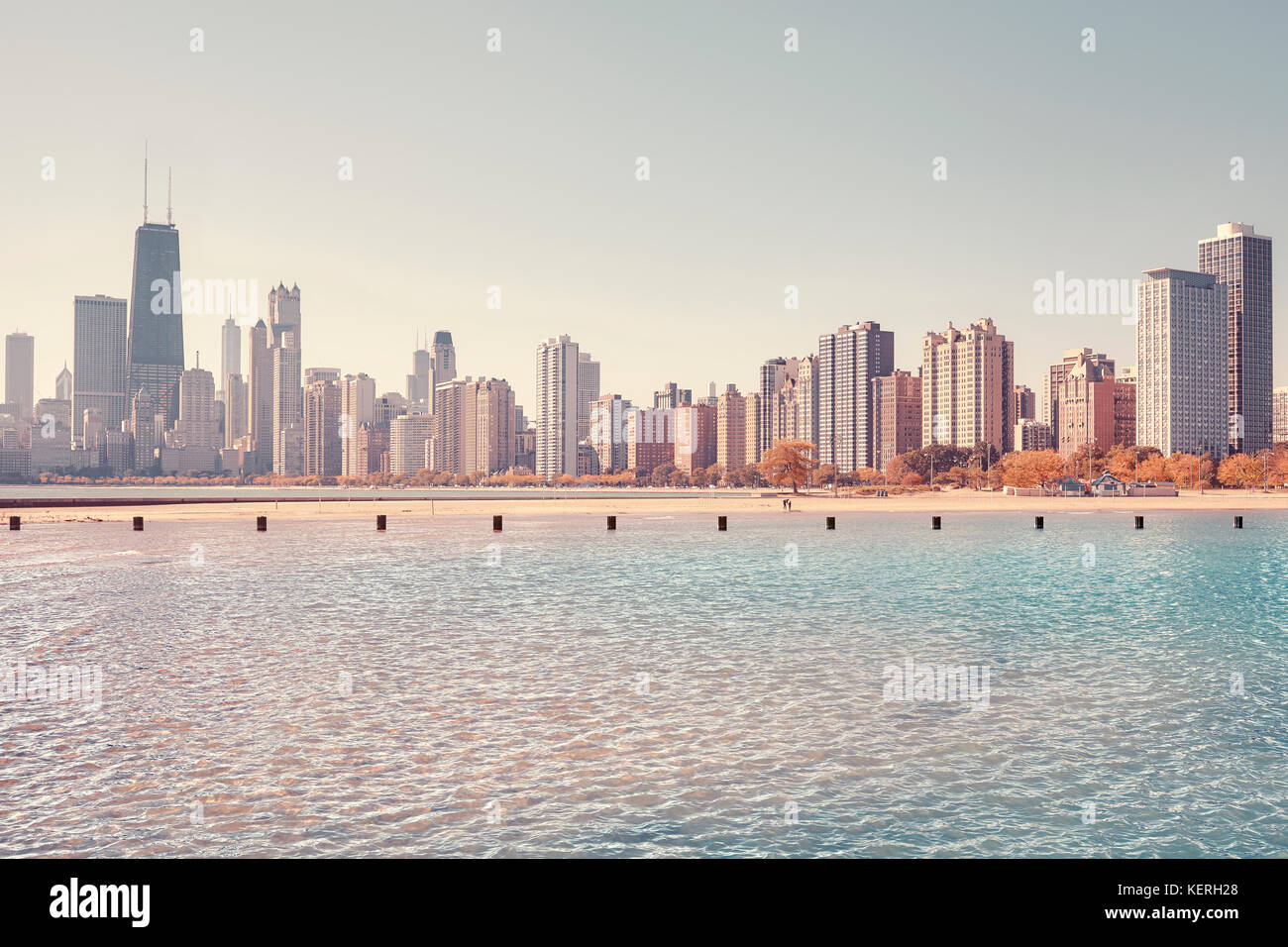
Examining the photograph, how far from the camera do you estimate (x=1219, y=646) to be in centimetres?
2334

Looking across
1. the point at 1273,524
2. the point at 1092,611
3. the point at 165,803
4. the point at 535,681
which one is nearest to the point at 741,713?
the point at 535,681

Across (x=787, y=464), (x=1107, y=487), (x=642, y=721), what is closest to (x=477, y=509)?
(x=787, y=464)

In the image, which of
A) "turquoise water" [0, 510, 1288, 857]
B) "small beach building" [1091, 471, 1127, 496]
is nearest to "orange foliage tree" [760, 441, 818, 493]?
"small beach building" [1091, 471, 1127, 496]

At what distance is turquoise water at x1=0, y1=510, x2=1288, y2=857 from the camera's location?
1059cm

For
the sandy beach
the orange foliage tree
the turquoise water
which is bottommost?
the sandy beach

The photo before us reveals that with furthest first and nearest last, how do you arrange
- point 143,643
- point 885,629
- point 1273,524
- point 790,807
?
point 1273,524
point 885,629
point 143,643
point 790,807

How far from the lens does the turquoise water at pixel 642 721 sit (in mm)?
10586

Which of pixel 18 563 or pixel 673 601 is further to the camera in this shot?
pixel 18 563

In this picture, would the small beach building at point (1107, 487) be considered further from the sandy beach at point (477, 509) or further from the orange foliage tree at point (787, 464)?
the orange foliage tree at point (787, 464)

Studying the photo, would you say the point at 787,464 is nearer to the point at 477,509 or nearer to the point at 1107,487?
the point at 1107,487

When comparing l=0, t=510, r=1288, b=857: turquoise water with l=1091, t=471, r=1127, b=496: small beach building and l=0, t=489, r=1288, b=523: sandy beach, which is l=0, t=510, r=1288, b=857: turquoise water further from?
l=1091, t=471, r=1127, b=496: small beach building
